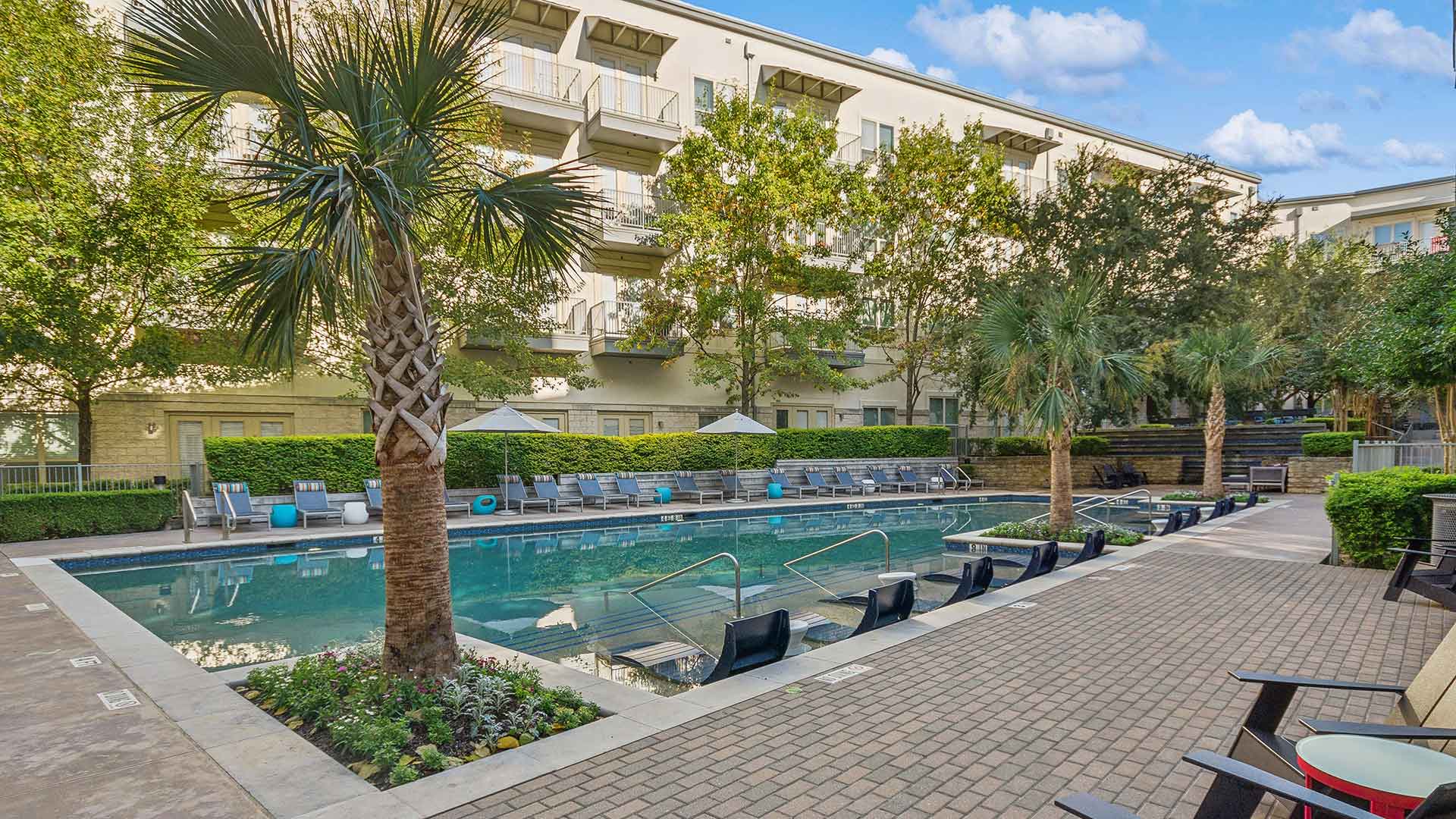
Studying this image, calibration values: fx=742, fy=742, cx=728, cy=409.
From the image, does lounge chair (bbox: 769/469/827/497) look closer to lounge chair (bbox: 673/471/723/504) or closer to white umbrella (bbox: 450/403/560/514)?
lounge chair (bbox: 673/471/723/504)

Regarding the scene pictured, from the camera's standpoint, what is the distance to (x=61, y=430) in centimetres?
1705

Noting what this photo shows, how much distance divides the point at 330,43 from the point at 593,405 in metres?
18.5

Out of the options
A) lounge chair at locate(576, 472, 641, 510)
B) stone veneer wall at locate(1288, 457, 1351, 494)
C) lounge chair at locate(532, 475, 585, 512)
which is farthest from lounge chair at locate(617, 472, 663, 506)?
stone veneer wall at locate(1288, 457, 1351, 494)

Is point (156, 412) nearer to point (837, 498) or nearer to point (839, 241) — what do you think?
point (837, 498)

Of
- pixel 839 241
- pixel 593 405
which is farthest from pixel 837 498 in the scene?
pixel 839 241

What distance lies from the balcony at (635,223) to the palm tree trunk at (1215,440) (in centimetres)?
1501

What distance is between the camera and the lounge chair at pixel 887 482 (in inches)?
941

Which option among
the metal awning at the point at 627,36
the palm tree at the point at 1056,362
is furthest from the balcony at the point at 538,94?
the palm tree at the point at 1056,362

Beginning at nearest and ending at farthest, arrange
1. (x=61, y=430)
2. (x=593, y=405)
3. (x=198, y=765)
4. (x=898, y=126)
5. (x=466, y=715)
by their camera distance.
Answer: (x=198, y=765) → (x=466, y=715) → (x=61, y=430) → (x=593, y=405) → (x=898, y=126)

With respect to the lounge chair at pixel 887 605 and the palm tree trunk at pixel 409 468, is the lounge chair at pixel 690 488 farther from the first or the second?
the palm tree trunk at pixel 409 468

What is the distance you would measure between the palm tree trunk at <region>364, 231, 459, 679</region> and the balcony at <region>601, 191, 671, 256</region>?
56.6ft

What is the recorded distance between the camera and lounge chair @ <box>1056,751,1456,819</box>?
1.99m

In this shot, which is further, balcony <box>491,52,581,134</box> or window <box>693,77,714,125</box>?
window <box>693,77,714,125</box>

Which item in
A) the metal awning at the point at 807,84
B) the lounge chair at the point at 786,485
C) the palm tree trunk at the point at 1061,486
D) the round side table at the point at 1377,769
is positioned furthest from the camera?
the metal awning at the point at 807,84
